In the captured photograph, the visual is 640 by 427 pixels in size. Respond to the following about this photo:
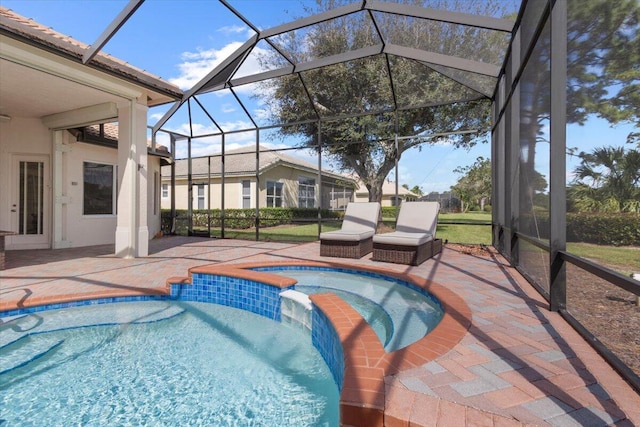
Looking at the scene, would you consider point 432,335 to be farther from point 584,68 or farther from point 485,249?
point 485,249

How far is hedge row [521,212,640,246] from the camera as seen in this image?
3.31 meters

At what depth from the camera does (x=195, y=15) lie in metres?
7.18

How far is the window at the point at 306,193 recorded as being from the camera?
62.0 ft

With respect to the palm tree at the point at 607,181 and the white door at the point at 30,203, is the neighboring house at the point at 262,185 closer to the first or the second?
the white door at the point at 30,203

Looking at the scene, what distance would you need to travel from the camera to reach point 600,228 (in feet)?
11.9

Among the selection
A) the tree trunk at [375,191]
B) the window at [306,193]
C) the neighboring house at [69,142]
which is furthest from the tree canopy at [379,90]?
the window at [306,193]

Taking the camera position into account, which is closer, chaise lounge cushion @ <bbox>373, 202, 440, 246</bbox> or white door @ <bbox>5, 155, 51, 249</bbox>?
chaise lounge cushion @ <bbox>373, 202, 440, 246</bbox>

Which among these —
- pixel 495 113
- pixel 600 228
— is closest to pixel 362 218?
pixel 495 113

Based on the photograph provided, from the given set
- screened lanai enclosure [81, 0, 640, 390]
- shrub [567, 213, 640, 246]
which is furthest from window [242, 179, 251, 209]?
shrub [567, 213, 640, 246]

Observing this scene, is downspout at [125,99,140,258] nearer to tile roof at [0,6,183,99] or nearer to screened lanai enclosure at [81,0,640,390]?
tile roof at [0,6,183,99]

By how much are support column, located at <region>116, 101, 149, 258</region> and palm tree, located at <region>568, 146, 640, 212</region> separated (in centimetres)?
744

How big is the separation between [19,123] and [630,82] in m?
11.5

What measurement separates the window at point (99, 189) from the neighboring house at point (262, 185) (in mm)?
6209

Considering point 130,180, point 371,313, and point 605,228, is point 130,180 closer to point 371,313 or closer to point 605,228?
point 371,313
